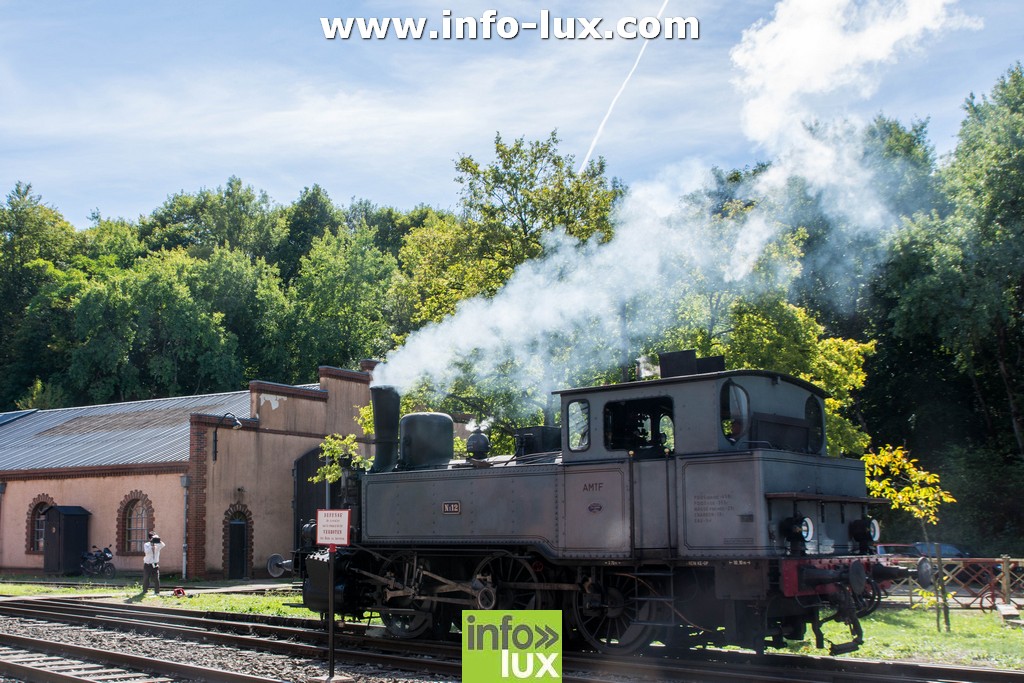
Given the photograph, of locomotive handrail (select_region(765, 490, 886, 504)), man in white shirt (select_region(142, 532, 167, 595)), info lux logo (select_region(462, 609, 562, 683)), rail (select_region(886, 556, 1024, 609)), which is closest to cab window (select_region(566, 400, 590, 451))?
info lux logo (select_region(462, 609, 562, 683))

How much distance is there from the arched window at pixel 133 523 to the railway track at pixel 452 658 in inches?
414

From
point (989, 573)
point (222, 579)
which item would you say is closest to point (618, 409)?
point (989, 573)

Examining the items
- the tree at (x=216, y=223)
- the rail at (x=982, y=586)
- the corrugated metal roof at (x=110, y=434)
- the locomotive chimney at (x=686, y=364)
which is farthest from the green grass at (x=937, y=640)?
the tree at (x=216, y=223)

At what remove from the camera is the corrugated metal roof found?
95.0 ft

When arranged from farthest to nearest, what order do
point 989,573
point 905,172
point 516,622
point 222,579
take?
point 905,172 → point 222,579 → point 989,573 → point 516,622

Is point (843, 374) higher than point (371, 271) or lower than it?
lower

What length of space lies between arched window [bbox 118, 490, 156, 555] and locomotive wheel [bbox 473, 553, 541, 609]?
1795cm

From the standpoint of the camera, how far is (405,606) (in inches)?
529

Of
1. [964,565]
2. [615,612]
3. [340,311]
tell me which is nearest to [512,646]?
[615,612]

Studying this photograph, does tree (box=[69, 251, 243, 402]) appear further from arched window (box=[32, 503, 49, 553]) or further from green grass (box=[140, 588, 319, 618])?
green grass (box=[140, 588, 319, 618])

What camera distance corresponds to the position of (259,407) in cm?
2850

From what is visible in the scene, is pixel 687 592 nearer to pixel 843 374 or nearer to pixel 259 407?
pixel 843 374

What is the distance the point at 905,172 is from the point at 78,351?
1642 inches

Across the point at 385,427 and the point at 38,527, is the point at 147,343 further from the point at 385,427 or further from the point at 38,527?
the point at 385,427
